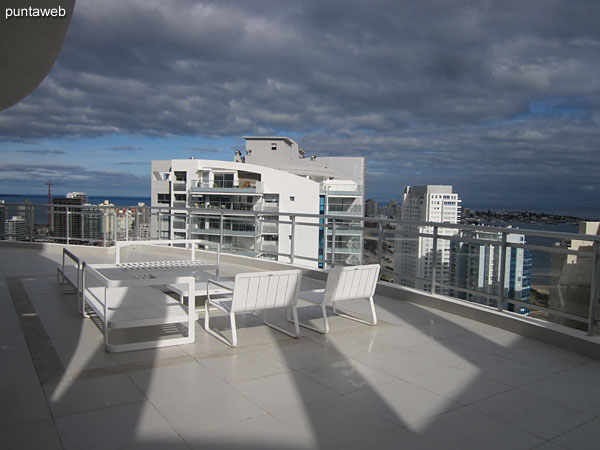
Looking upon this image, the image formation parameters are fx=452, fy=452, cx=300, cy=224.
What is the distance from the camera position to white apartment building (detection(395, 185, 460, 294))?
6496mm

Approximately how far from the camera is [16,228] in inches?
509

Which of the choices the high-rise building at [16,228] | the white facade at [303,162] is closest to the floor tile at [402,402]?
the high-rise building at [16,228]

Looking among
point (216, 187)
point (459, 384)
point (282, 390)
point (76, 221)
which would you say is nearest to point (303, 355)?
point (282, 390)

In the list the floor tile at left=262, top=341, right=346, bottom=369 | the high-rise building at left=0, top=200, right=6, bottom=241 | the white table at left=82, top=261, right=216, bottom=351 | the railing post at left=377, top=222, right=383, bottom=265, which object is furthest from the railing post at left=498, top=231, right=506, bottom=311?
the high-rise building at left=0, top=200, right=6, bottom=241

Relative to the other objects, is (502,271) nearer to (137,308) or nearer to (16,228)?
(137,308)

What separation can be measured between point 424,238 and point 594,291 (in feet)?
7.95

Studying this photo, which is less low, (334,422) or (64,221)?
(64,221)

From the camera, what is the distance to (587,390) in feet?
11.9

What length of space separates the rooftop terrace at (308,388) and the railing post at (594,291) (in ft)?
0.54

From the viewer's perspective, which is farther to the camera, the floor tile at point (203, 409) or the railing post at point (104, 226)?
the railing post at point (104, 226)

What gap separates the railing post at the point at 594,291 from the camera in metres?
4.55

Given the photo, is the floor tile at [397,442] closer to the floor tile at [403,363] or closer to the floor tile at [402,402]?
the floor tile at [402,402]

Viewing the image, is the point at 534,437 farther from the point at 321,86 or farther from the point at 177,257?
the point at 321,86

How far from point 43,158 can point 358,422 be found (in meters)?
55.8
